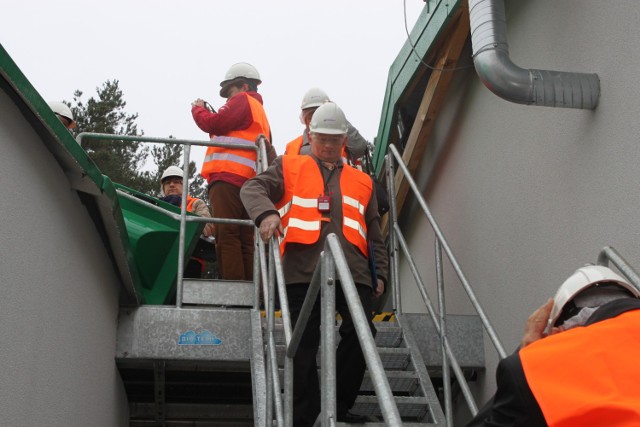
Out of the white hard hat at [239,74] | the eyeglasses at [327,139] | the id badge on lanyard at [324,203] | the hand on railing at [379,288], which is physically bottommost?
the hand on railing at [379,288]

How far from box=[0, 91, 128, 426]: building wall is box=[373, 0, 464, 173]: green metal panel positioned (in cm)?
270

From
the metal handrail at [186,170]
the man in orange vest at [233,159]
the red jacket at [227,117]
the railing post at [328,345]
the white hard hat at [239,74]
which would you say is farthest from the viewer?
the white hard hat at [239,74]

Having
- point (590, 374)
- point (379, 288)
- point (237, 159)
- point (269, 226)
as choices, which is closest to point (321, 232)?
point (269, 226)

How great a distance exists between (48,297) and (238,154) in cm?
266

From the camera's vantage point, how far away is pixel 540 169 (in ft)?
16.5

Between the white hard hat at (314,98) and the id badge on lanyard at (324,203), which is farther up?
the white hard hat at (314,98)

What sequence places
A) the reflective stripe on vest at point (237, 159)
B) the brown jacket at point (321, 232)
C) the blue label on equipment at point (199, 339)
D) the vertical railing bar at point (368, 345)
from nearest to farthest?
the vertical railing bar at point (368, 345) → the brown jacket at point (321, 232) → the blue label on equipment at point (199, 339) → the reflective stripe on vest at point (237, 159)

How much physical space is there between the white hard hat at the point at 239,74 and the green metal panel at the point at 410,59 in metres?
1.14

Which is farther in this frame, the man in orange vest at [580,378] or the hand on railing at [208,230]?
the hand on railing at [208,230]

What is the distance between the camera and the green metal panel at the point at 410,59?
607 centimetres

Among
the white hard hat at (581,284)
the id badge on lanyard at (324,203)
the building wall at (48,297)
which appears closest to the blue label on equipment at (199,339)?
the building wall at (48,297)

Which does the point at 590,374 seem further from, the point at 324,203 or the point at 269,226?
the point at 324,203

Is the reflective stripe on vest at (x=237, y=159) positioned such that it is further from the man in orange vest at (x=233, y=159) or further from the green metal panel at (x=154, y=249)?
the green metal panel at (x=154, y=249)

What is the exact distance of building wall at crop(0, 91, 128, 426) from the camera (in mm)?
3630
